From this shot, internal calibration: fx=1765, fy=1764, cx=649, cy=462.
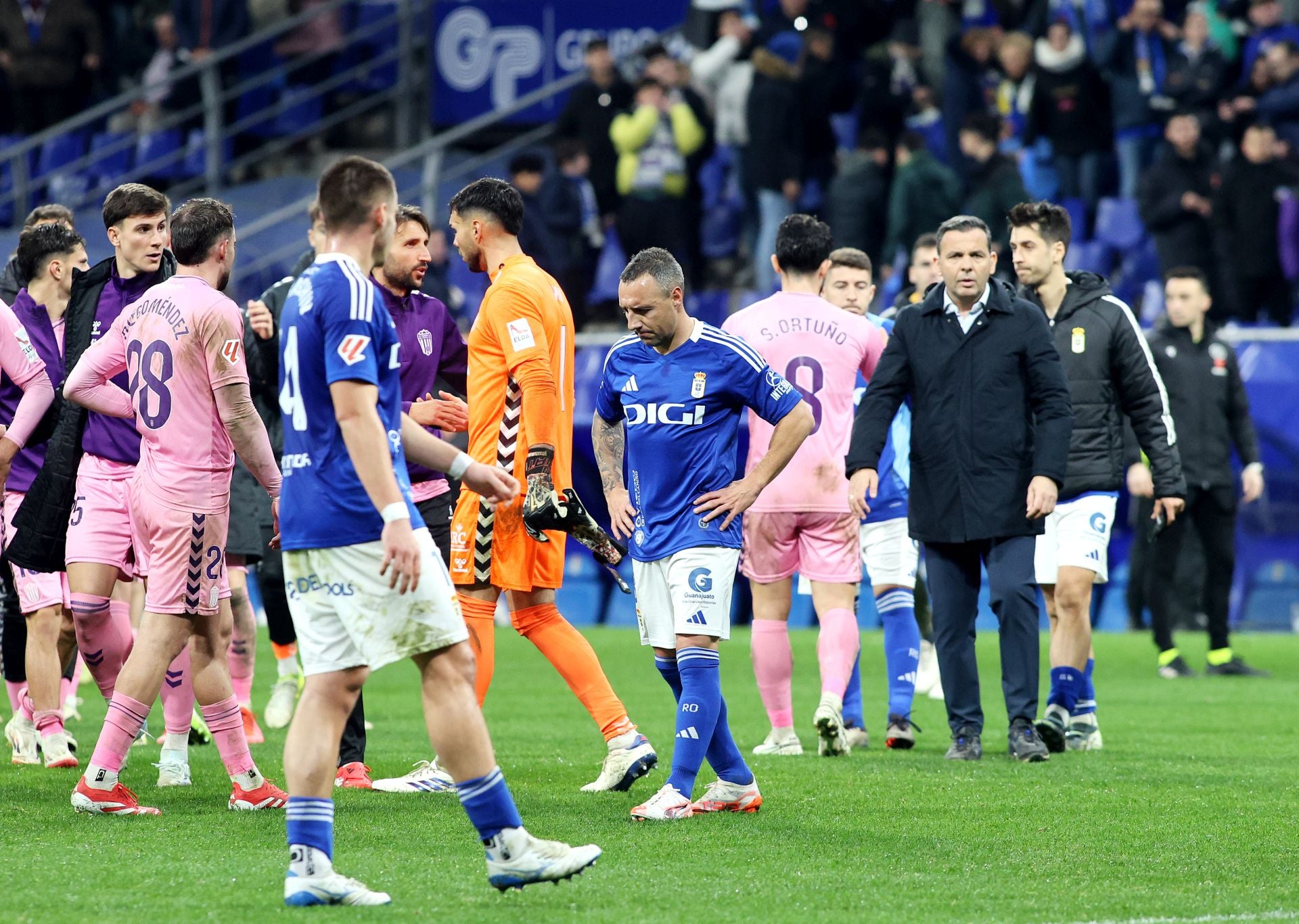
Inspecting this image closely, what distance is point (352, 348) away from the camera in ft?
16.0

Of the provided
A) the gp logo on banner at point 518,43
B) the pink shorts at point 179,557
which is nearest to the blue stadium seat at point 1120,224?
the gp logo on banner at point 518,43

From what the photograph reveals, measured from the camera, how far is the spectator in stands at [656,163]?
1822cm

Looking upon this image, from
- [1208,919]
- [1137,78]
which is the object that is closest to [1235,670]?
[1137,78]

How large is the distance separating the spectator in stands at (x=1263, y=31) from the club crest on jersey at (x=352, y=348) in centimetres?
1518

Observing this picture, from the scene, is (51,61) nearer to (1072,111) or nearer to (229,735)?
(1072,111)

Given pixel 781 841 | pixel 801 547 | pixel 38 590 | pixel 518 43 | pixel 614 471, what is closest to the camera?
pixel 781 841

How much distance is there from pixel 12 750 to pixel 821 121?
39.0 ft

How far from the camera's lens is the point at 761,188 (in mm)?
18109

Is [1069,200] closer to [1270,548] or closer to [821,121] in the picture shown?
[821,121]

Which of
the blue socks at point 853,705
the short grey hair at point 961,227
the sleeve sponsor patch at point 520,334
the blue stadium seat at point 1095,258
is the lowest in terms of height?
the blue socks at point 853,705

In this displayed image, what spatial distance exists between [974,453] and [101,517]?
12.6ft

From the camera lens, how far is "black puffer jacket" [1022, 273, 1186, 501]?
28.7 feet

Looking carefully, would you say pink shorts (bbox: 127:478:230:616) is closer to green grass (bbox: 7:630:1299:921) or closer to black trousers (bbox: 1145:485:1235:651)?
green grass (bbox: 7:630:1299:921)

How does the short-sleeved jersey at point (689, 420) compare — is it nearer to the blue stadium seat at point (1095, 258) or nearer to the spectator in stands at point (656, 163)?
the spectator in stands at point (656, 163)
